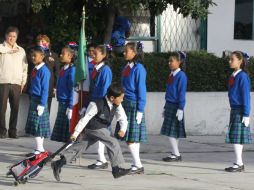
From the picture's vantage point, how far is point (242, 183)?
952 cm

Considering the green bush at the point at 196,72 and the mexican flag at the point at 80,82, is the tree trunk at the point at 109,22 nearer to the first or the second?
the green bush at the point at 196,72

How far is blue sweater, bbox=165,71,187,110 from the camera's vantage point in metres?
11.0

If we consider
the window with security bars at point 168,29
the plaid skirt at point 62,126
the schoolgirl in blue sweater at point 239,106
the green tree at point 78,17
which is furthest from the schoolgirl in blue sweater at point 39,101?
the window with security bars at point 168,29

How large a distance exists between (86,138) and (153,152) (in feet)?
10.1

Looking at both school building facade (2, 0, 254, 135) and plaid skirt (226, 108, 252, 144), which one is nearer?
plaid skirt (226, 108, 252, 144)

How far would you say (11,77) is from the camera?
42.4 feet

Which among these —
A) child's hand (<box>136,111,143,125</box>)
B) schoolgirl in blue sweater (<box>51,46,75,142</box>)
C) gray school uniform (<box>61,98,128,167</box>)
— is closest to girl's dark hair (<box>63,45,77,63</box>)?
schoolgirl in blue sweater (<box>51,46,75,142</box>)

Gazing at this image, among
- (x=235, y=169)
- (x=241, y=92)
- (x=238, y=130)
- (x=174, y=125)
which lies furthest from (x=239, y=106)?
(x=174, y=125)

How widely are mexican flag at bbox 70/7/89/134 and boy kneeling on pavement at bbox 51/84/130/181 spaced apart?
2.04ft

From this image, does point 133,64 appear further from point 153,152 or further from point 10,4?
point 10,4

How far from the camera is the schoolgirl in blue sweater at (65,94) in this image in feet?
34.8

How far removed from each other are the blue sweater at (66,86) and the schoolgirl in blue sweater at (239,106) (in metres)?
2.18

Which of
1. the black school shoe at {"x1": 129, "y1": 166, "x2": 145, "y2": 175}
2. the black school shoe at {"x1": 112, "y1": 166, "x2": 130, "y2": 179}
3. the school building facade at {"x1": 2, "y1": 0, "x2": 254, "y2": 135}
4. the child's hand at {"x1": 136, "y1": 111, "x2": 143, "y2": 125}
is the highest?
the school building facade at {"x1": 2, "y1": 0, "x2": 254, "y2": 135}

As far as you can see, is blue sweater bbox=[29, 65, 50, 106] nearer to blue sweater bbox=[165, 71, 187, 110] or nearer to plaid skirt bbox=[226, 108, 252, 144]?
blue sweater bbox=[165, 71, 187, 110]
